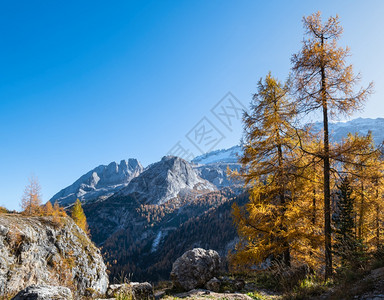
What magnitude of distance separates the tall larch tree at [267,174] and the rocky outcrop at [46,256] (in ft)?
28.6

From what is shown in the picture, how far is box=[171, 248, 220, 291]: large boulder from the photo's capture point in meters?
11.5

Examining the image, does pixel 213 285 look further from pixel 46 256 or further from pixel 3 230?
pixel 3 230

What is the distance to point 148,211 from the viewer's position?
192 meters

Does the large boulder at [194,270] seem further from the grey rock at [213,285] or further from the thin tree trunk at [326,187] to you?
the thin tree trunk at [326,187]

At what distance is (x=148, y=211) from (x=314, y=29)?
19891cm

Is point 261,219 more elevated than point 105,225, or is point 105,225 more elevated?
point 261,219

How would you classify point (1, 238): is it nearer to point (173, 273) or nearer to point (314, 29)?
point (173, 273)

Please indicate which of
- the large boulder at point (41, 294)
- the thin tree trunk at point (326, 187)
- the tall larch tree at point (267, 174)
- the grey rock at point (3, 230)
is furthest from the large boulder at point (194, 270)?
the large boulder at point (41, 294)

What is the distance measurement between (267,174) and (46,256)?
1243 centimetres

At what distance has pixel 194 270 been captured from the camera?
38.9 feet

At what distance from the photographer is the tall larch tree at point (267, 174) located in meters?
9.55

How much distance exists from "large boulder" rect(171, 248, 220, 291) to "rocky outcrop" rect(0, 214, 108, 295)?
17.2 ft

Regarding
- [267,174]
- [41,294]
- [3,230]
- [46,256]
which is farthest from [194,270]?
[41,294]

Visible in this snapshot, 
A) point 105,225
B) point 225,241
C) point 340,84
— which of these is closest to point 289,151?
point 340,84
